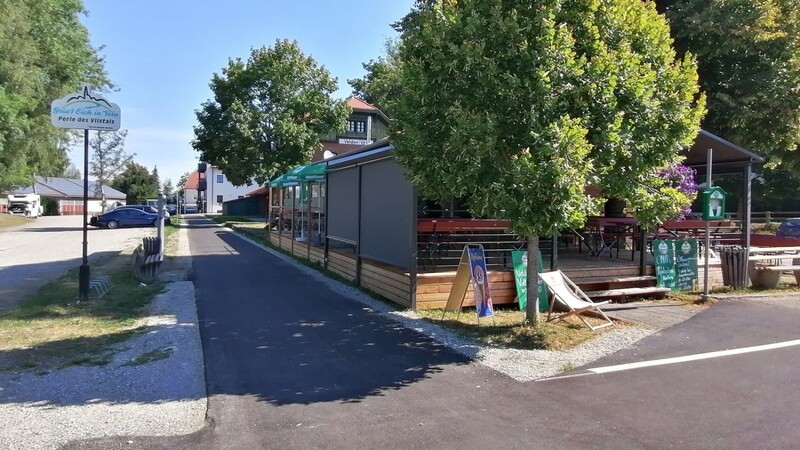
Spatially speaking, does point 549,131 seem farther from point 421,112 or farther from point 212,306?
point 212,306

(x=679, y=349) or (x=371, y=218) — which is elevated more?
(x=371, y=218)

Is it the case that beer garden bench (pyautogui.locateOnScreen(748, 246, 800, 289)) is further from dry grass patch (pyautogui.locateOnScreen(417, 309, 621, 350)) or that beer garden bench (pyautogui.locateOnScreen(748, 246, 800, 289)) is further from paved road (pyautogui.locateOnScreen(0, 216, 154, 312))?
paved road (pyautogui.locateOnScreen(0, 216, 154, 312))

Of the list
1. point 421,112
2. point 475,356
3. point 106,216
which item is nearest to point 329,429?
point 475,356

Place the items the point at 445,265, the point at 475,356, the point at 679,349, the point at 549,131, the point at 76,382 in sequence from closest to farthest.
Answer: the point at 76,382 < the point at 549,131 < the point at 475,356 < the point at 679,349 < the point at 445,265

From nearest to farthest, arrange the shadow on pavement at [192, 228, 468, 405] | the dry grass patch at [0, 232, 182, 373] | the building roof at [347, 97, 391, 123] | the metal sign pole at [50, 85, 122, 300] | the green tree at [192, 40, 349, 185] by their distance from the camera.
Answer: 1. the shadow on pavement at [192, 228, 468, 405]
2. the dry grass patch at [0, 232, 182, 373]
3. the metal sign pole at [50, 85, 122, 300]
4. the green tree at [192, 40, 349, 185]
5. the building roof at [347, 97, 391, 123]

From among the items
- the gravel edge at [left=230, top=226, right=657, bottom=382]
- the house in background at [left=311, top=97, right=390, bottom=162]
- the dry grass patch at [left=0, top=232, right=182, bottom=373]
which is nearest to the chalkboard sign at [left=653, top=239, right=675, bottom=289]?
the gravel edge at [left=230, top=226, right=657, bottom=382]

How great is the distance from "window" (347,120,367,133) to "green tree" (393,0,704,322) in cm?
3848

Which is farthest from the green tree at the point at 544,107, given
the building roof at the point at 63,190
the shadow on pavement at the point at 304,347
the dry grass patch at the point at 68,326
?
the building roof at the point at 63,190

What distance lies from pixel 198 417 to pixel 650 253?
1028 centimetres

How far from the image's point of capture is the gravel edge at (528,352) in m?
A: 6.38

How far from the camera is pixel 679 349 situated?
289 inches

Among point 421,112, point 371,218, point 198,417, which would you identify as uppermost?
point 421,112

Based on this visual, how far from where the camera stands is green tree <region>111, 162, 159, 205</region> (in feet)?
266

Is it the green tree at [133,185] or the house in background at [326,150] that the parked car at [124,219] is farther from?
the green tree at [133,185]
